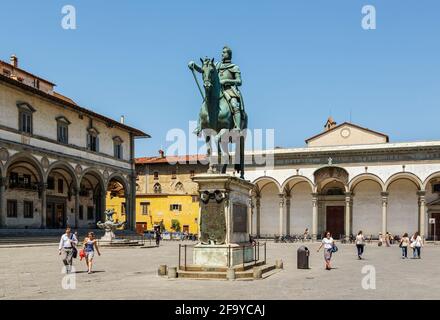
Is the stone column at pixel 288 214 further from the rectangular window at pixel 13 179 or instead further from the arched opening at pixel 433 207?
the rectangular window at pixel 13 179

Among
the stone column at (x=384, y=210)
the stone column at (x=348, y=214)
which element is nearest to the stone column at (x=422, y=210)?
the stone column at (x=384, y=210)

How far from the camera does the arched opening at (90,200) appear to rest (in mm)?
45281

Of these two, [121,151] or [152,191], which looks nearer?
[121,151]

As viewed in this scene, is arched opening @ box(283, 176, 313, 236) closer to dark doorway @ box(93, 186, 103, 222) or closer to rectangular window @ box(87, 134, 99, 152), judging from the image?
dark doorway @ box(93, 186, 103, 222)

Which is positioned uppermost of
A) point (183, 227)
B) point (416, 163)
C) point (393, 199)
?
point (416, 163)

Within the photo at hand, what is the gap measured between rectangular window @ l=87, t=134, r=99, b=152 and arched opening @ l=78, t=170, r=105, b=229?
7.43 ft

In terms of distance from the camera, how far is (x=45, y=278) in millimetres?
14508

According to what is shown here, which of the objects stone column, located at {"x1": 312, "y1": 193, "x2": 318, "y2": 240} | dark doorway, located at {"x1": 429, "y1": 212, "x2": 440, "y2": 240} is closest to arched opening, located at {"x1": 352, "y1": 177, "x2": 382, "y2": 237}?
stone column, located at {"x1": 312, "y1": 193, "x2": 318, "y2": 240}

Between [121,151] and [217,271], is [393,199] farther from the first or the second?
[217,271]

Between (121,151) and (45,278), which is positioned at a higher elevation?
(121,151)

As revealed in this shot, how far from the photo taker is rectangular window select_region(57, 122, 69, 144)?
39.0 metres

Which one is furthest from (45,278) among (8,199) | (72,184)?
(72,184)
